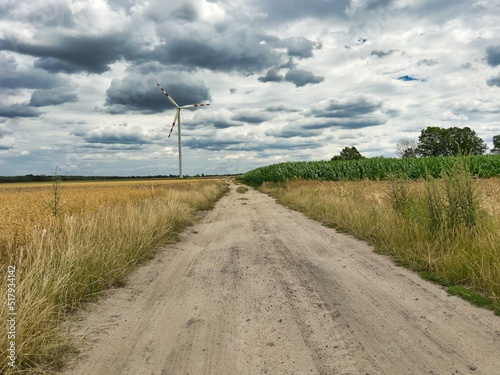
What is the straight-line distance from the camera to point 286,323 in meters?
4.37

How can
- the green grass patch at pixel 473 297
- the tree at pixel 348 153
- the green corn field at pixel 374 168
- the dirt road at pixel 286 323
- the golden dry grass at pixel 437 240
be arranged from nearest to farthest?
the dirt road at pixel 286 323, the green grass patch at pixel 473 297, the golden dry grass at pixel 437 240, the green corn field at pixel 374 168, the tree at pixel 348 153

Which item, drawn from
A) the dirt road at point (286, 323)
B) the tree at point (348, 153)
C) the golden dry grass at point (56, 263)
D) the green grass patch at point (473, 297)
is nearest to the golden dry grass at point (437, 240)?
the green grass patch at point (473, 297)

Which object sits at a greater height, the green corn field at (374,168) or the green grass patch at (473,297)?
the green corn field at (374,168)

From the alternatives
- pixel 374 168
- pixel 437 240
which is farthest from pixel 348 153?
pixel 437 240

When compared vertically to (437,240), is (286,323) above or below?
below

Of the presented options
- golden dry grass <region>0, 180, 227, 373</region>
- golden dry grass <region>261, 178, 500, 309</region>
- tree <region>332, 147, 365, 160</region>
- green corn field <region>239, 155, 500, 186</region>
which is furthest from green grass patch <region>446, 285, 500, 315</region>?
tree <region>332, 147, 365, 160</region>

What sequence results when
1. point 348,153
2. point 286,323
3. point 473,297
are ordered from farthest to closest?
point 348,153 → point 473,297 → point 286,323

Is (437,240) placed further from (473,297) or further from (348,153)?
(348,153)

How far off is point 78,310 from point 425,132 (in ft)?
268

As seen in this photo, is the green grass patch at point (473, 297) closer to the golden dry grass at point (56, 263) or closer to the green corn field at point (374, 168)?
the golden dry grass at point (56, 263)

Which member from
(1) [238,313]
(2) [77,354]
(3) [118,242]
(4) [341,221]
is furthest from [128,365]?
(4) [341,221]

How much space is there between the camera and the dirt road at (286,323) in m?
3.46

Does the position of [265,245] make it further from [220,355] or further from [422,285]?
[220,355]

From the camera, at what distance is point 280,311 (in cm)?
477
